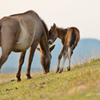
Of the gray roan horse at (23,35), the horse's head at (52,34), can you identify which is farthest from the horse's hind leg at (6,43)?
the horse's head at (52,34)

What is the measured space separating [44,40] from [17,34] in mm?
2155

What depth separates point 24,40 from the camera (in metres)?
6.65

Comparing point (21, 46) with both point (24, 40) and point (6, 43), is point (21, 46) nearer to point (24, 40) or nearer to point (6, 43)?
point (24, 40)

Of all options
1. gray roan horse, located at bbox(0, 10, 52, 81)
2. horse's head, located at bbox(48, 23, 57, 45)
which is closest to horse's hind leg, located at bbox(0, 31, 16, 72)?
gray roan horse, located at bbox(0, 10, 52, 81)

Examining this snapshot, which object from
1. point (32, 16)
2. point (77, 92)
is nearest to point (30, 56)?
point (32, 16)

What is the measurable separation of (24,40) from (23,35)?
7.5 inches

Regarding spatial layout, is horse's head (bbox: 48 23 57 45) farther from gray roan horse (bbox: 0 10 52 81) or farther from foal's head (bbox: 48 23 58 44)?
gray roan horse (bbox: 0 10 52 81)

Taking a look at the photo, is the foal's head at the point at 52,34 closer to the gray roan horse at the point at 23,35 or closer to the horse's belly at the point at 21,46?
the gray roan horse at the point at 23,35

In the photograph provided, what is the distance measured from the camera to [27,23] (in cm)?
702

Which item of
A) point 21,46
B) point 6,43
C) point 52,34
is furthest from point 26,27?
point 52,34

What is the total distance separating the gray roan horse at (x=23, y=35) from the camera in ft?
19.7

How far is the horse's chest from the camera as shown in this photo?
6.50 meters

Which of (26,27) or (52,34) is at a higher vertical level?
(26,27)

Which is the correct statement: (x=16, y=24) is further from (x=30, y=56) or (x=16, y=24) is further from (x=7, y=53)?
(x=30, y=56)
